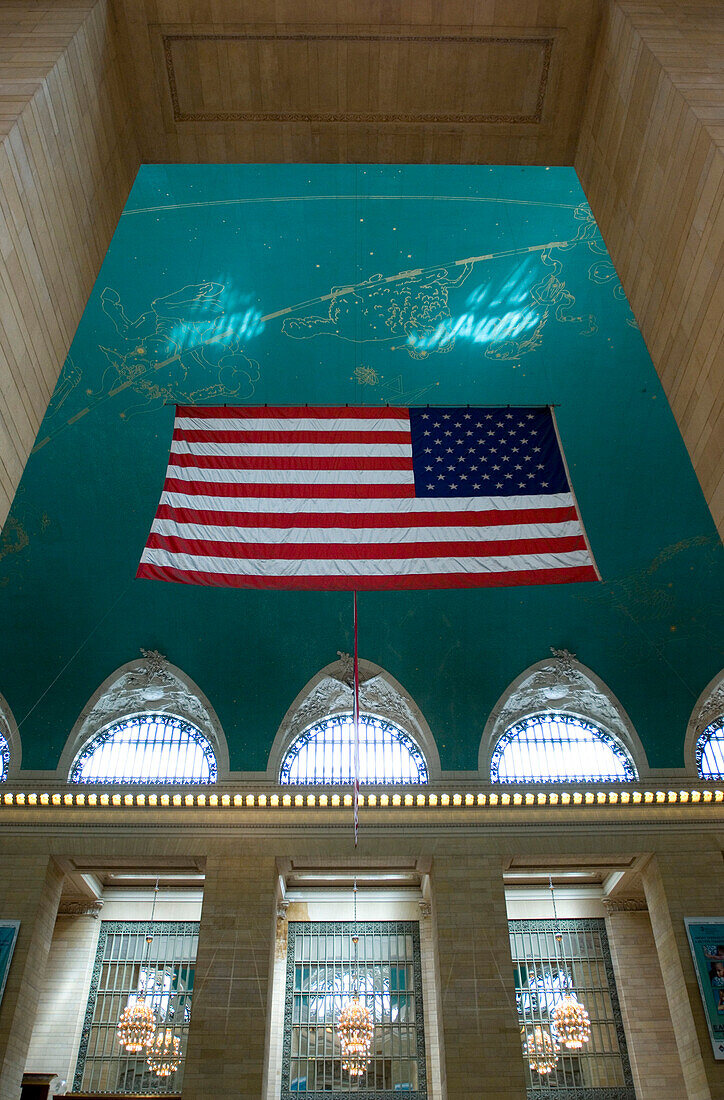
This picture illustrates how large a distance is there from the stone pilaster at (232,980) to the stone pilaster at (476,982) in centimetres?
275

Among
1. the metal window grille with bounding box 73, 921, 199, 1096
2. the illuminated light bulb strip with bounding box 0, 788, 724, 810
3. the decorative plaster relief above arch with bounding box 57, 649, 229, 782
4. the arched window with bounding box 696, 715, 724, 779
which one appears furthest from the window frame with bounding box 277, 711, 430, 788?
the arched window with bounding box 696, 715, 724, 779

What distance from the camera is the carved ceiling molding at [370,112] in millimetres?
7828

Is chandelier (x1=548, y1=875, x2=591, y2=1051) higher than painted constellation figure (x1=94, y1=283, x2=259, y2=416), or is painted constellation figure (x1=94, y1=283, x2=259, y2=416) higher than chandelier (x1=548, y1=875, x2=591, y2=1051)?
painted constellation figure (x1=94, y1=283, x2=259, y2=416)

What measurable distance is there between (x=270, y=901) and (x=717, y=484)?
35.2 ft

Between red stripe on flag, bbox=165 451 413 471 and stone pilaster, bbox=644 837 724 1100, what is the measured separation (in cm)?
915

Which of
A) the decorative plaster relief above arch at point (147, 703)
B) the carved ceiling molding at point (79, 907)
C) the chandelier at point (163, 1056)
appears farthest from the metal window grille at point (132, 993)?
the decorative plaster relief above arch at point (147, 703)

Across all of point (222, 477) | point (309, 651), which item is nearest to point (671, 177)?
point (222, 477)

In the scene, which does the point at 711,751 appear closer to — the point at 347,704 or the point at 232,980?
the point at 347,704

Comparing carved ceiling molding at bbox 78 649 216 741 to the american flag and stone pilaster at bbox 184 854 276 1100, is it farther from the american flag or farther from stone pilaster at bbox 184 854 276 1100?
the american flag

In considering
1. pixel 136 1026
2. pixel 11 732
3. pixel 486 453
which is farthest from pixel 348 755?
pixel 486 453

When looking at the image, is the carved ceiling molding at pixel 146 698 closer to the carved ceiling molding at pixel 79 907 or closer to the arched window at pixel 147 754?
the arched window at pixel 147 754

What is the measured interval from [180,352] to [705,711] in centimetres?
1128

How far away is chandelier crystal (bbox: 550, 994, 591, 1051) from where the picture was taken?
47.9ft

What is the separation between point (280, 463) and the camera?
9.43 metres
